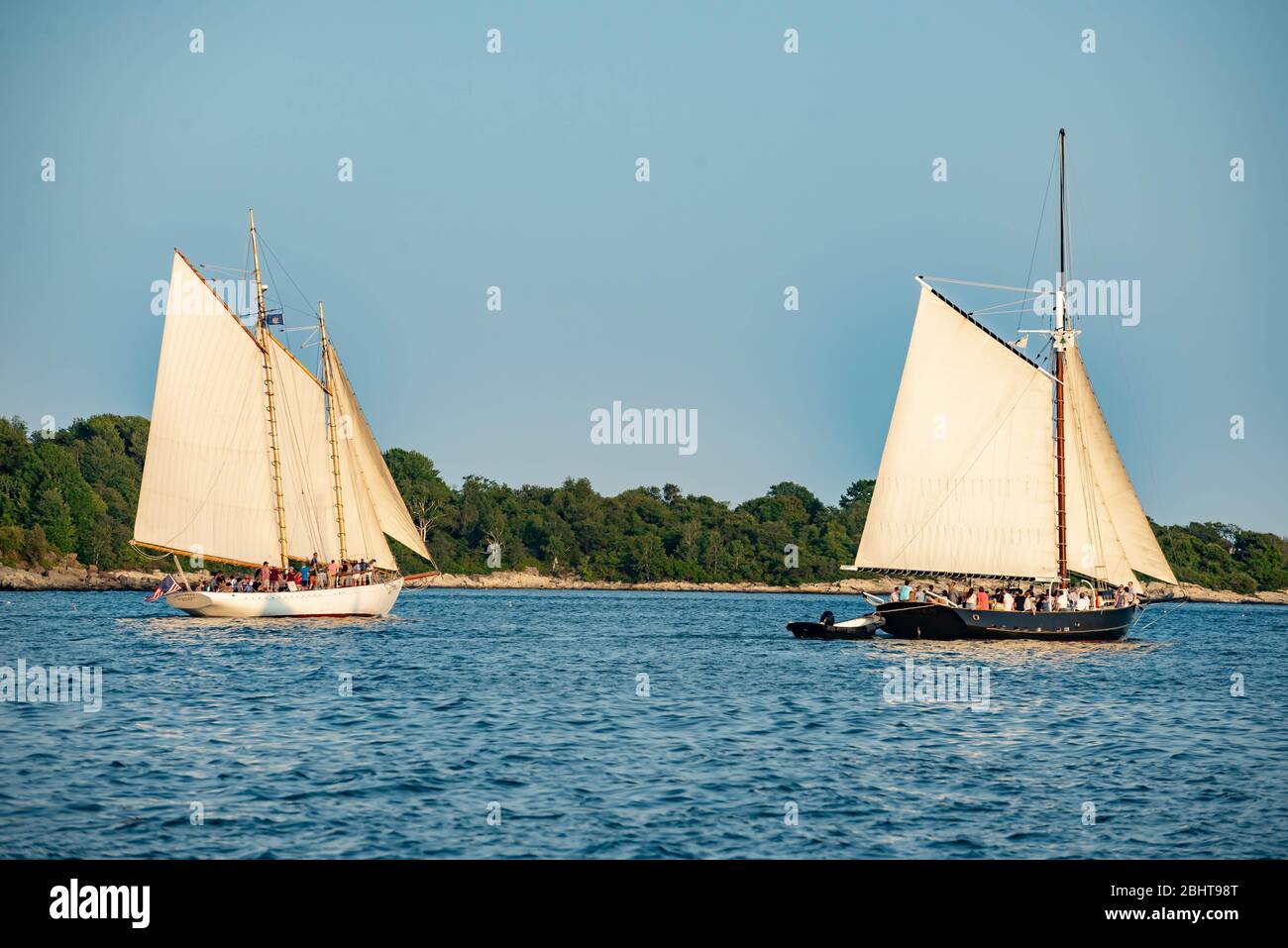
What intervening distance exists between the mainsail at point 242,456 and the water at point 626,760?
49.2ft

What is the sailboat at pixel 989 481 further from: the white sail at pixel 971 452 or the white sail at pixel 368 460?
the white sail at pixel 368 460

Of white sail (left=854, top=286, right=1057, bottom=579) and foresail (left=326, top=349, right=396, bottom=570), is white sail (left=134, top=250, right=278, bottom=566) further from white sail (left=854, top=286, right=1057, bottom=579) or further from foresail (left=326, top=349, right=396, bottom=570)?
white sail (left=854, top=286, right=1057, bottom=579)

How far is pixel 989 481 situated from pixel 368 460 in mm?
32693

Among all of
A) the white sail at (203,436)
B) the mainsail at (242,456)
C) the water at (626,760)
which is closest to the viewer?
the water at (626,760)

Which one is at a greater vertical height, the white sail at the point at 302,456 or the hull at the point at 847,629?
the white sail at the point at 302,456

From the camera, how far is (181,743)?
92.7ft

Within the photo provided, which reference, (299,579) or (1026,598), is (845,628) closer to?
(1026,598)

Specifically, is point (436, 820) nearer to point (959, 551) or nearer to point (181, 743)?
point (181, 743)

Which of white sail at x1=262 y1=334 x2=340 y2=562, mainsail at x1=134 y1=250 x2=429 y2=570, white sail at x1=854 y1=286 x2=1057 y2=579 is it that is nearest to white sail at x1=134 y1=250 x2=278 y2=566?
mainsail at x1=134 y1=250 x2=429 y2=570

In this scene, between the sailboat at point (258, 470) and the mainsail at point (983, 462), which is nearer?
the mainsail at point (983, 462)

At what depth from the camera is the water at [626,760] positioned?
20.2 metres

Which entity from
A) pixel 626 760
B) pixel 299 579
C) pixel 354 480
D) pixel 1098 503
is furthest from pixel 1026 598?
pixel 626 760

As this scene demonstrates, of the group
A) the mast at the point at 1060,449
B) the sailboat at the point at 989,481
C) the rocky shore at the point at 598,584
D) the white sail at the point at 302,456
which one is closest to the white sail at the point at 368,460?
the white sail at the point at 302,456
